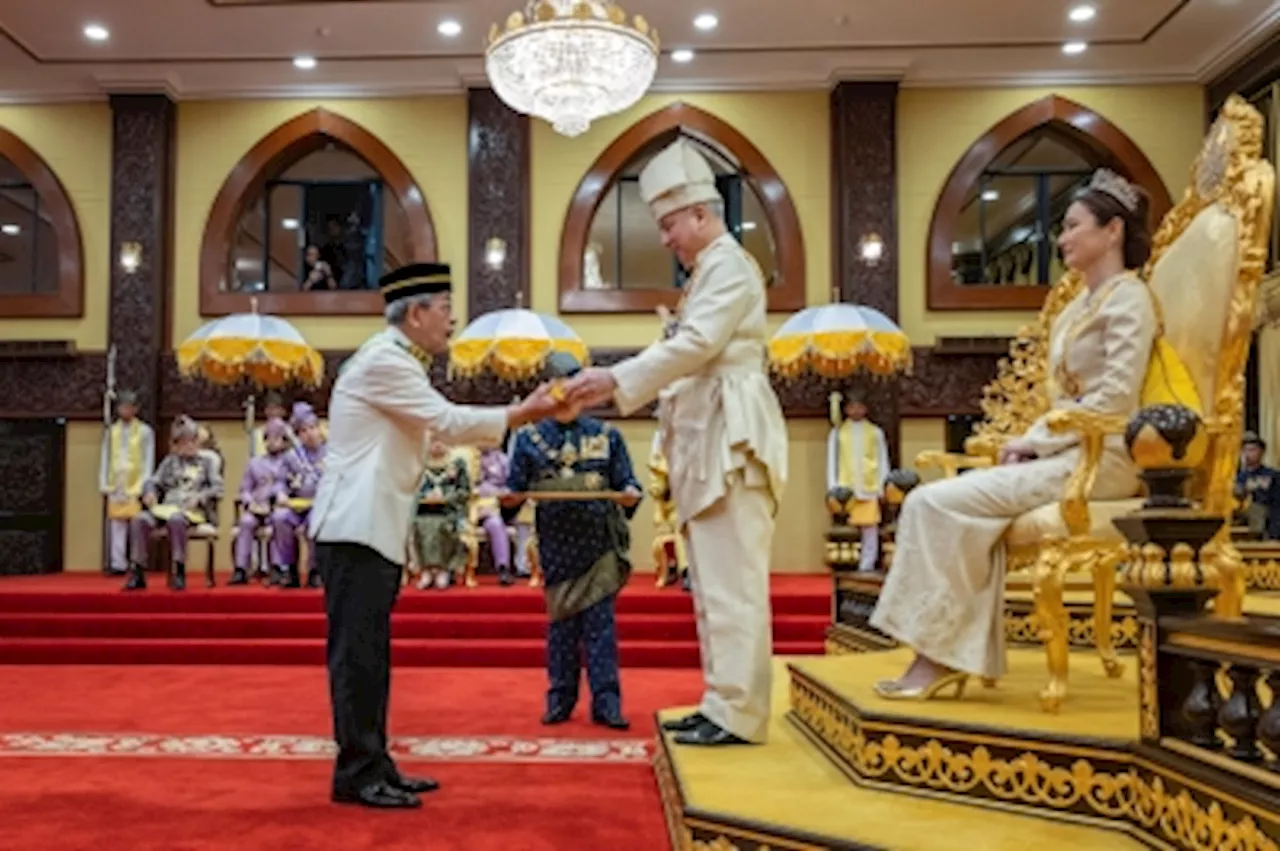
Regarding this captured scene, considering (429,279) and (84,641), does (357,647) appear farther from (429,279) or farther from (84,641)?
(84,641)

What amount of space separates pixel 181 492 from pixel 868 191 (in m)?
6.24

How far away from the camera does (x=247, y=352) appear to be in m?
9.34

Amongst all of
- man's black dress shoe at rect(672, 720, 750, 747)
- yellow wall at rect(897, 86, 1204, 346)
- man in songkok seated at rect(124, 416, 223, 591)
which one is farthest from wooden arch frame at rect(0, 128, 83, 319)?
man's black dress shoe at rect(672, 720, 750, 747)

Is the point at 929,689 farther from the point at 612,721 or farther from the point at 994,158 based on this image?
the point at 994,158

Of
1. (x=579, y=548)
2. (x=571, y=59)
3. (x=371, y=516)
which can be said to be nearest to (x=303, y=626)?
(x=579, y=548)

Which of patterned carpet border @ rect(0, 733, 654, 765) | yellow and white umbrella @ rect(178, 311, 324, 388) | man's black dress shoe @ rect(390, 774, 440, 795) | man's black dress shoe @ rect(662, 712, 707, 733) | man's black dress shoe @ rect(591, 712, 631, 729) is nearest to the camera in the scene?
man's black dress shoe @ rect(662, 712, 707, 733)

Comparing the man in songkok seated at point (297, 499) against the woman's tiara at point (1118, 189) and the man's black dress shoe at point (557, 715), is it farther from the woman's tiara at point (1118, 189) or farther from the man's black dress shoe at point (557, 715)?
the woman's tiara at point (1118, 189)

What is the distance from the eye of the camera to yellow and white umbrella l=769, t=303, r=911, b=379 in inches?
356

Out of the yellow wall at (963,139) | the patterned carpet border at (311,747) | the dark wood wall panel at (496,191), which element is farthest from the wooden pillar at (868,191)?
the patterned carpet border at (311,747)

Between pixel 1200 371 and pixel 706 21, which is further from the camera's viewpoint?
pixel 706 21

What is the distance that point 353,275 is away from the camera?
37.9 ft

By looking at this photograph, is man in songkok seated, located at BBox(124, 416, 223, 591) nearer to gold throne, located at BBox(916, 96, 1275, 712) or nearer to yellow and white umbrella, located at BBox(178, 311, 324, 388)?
yellow and white umbrella, located at BBox(178, 311, 324, 388)

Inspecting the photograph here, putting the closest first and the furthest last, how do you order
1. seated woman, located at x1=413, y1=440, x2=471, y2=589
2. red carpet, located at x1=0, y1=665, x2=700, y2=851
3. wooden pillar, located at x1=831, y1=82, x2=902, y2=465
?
red carpet, located at x1=0, y1=665, x2=700, y2=851, seated woman, located at x1=413, y1=440, x2=471, y2=589, wooden pillar, located at x1=831, y1=82, x2=902, y2=465

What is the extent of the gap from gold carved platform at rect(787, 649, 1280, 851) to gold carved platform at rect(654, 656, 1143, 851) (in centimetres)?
4
